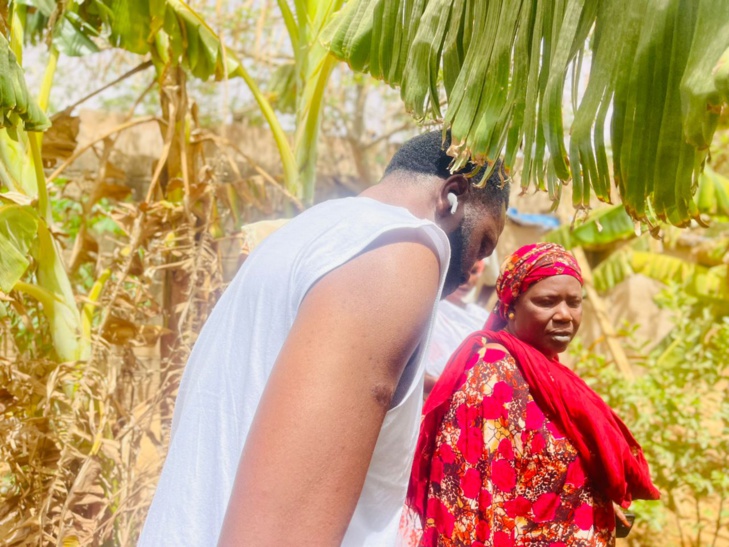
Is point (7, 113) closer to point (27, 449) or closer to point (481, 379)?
point (27, 449)

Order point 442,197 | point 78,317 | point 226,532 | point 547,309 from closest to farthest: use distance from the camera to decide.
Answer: point 226,532, point 442,197, point 547,309, point 78,317

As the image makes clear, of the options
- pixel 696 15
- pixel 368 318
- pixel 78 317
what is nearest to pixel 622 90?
pixel 696 15

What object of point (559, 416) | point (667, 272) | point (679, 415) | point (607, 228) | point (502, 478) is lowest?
point (667, 272)

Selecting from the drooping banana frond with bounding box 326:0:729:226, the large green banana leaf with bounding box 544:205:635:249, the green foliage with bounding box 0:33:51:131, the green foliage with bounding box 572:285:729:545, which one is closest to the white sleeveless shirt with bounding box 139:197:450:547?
the drooping banana frond with bounding box 326:0:729:226

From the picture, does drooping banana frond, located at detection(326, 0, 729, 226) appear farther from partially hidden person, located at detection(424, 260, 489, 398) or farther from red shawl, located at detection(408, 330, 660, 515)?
partially hidden person, located at detection(424, 260, 489, 398)

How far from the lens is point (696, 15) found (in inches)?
51.2

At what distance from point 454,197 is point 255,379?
0.53m

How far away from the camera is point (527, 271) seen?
2.80 metres

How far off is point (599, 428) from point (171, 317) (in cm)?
199

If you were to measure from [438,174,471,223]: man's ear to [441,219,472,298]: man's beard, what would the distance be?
0.03 meters

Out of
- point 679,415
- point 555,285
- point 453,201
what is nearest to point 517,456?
point 555,285

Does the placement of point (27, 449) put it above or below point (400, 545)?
below

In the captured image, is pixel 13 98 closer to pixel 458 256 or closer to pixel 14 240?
pixel 14 240

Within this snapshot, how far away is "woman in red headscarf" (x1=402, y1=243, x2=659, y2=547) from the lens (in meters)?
2.39
